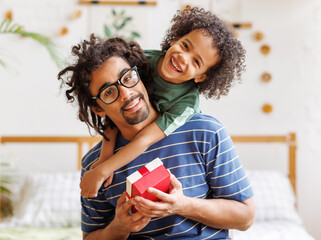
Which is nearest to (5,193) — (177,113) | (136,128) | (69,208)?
(69,208)

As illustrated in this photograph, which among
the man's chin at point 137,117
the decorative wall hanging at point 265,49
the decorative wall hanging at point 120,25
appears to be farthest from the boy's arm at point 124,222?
the decorative wall hanging at point 265,49

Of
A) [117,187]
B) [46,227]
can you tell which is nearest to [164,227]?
[117,187]

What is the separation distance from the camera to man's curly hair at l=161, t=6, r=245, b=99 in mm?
1350

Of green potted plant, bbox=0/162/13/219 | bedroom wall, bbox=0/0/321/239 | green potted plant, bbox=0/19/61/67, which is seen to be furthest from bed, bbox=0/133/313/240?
green potted plant, bbox=0/19/61/67

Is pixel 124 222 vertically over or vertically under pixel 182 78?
under

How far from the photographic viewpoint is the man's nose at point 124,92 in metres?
1.19

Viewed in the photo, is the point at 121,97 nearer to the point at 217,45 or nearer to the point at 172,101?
the point at 172,101

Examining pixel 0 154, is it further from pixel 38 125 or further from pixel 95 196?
pixel 95 196

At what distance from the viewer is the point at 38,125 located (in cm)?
322

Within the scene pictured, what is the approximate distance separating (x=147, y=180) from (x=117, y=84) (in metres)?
0.34

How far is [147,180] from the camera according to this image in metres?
1.01

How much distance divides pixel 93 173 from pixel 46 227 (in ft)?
4.95

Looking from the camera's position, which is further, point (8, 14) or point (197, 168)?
point (8, 14)

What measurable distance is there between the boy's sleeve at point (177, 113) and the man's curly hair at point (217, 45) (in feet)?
0.34
